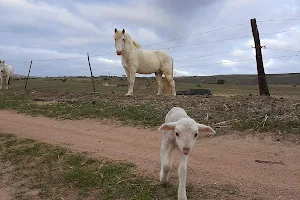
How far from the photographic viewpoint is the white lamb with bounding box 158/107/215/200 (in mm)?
5207

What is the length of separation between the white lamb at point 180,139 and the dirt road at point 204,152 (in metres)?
0.94

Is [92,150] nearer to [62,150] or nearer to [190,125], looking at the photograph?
[62,150]

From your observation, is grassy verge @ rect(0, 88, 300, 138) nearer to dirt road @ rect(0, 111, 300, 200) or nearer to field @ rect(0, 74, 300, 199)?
field @ rect(0, 74, 300, 199)

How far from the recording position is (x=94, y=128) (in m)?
11.7

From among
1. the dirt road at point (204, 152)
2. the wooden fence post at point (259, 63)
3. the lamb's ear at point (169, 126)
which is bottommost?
the dirt road at point (204, 152)

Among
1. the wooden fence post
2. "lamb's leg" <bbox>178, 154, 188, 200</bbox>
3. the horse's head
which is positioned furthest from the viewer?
the horse's head

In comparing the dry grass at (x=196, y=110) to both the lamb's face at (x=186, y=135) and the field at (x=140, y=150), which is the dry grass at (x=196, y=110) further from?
the lamb's face at (x=186, y=135)

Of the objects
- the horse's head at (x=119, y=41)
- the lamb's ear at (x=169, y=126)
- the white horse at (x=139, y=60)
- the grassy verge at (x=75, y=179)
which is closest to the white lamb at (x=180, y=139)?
the lamb's ear at (x=169, y=126)

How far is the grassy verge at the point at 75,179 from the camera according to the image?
20.9 ft

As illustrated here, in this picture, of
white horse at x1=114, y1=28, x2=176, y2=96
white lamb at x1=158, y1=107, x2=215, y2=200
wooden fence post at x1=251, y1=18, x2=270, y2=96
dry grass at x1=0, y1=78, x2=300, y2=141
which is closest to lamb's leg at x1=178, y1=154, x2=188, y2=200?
white lamb at x1=158, y1=107, x2=215, y2=200

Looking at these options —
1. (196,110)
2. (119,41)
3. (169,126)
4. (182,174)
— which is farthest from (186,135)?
(119,41)

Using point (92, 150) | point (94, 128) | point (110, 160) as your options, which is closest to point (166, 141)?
point (110, 160)

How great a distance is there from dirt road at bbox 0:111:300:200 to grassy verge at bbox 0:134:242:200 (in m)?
0.40

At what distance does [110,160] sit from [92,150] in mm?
1078
